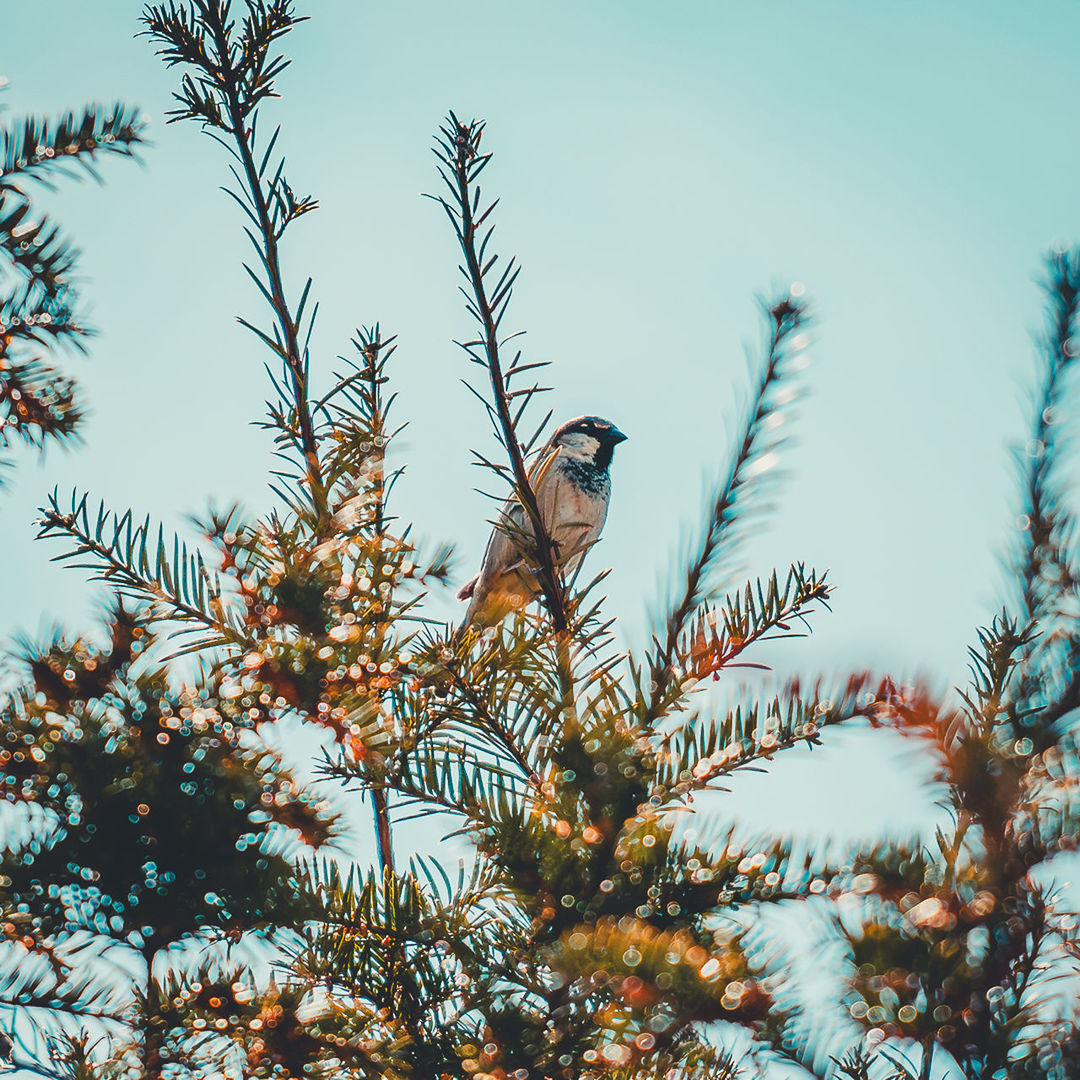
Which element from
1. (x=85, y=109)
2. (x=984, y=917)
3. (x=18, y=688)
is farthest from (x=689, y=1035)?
(x=85, y=109)

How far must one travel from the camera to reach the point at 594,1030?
935 mm

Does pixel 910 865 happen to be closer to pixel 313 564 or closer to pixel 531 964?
pixel 531 964

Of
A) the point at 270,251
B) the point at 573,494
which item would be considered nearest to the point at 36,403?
the point at 270,251

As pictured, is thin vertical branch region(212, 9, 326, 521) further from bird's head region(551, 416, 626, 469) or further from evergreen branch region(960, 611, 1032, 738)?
bird's head region(551, 416, 626, 469)

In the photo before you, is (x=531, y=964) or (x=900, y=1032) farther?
(x=531, y=964)

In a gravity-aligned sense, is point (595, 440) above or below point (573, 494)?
above

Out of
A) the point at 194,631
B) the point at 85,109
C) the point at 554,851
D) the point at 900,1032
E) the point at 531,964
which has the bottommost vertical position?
the point at 900,1032

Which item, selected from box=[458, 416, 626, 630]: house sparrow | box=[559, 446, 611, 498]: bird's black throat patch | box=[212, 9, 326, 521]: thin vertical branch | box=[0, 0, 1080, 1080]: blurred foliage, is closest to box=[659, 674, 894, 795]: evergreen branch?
box=[0, 0, 1080, 1080]: blurred foliage

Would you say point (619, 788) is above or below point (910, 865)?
above

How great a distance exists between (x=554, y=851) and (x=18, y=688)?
2.94 feet

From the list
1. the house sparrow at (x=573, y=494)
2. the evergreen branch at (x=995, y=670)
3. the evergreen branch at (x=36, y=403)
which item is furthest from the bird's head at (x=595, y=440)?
the evergreen branch at (x=995, y=670)

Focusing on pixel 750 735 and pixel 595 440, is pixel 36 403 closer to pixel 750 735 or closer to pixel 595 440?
pixel 750 735

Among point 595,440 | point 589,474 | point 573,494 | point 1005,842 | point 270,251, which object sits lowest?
point 1005,842

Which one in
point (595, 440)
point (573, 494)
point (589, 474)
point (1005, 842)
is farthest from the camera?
point (595, 440)
